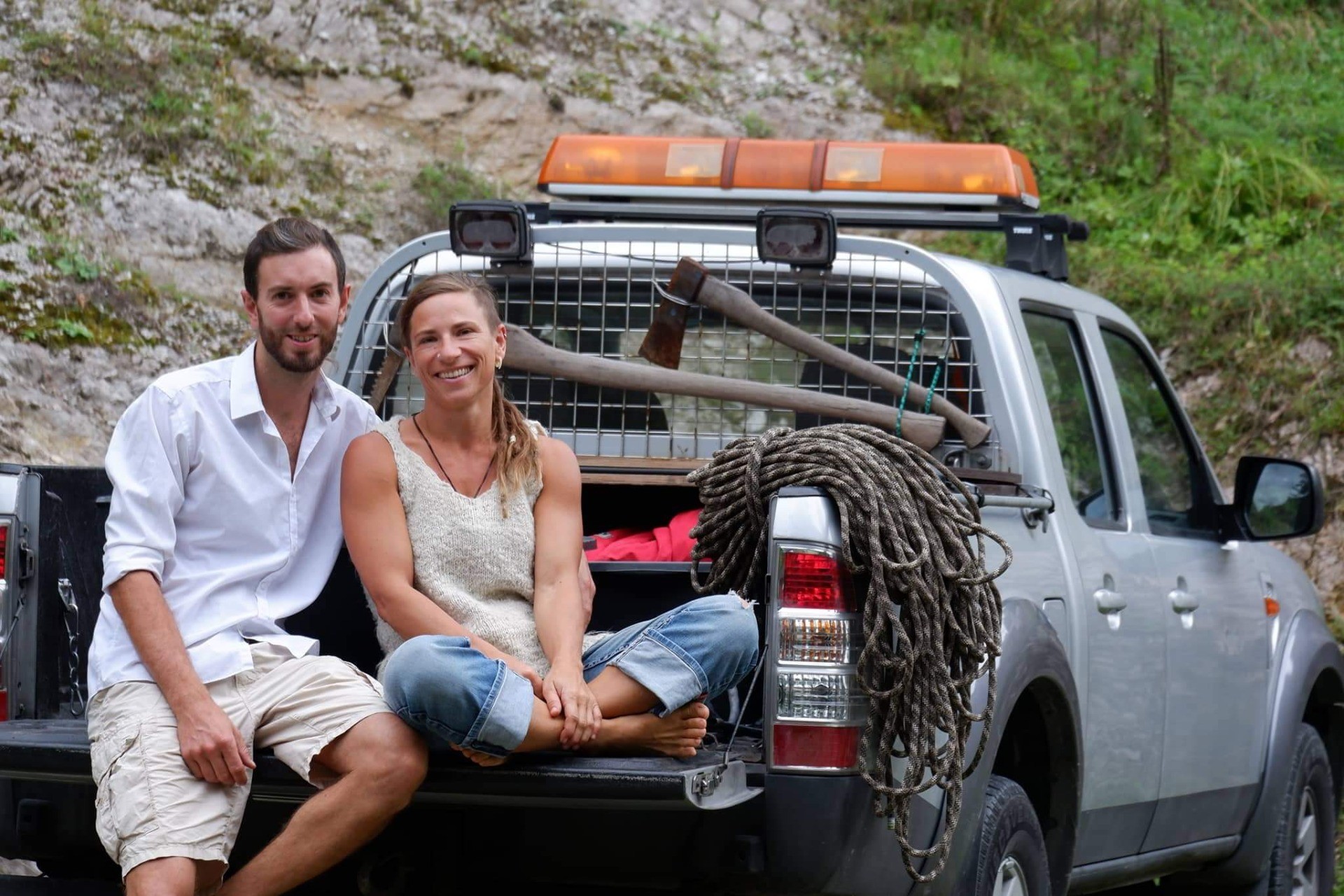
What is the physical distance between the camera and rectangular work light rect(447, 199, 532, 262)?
472 cm

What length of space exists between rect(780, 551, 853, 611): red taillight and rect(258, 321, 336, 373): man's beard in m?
1.07

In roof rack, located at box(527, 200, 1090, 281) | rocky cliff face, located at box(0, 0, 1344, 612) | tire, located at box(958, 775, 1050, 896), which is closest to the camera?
tire, located at box(958, 775, 1050, 896)

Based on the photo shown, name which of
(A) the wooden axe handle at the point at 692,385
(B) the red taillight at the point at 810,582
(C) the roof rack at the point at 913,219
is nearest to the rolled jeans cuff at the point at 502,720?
(B) the red taillight at the point at 810,582

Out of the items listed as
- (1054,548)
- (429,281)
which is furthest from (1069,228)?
(429,281)

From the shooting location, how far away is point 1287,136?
12367mm

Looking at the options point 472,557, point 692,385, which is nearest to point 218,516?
point 472,557

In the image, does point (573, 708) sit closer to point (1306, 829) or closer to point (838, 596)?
point (838, 596)

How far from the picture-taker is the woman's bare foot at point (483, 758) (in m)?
3.01

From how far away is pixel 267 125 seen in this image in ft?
38.3

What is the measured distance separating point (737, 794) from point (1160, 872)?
2467mm

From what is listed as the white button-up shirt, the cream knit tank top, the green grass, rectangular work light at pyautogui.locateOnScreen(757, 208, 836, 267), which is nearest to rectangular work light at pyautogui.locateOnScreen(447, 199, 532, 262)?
rectangular work light at pyautogui.locateOnScreen(757, 208, 836, 267)

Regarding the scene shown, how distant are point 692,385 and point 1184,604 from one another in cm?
148

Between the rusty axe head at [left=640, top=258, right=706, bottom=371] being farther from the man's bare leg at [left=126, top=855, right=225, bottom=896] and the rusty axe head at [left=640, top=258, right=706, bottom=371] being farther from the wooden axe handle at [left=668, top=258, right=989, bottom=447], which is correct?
the man's bare leg at [left=126, top=855, right=225, bottom=896]

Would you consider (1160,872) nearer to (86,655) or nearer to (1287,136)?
(86,655)
